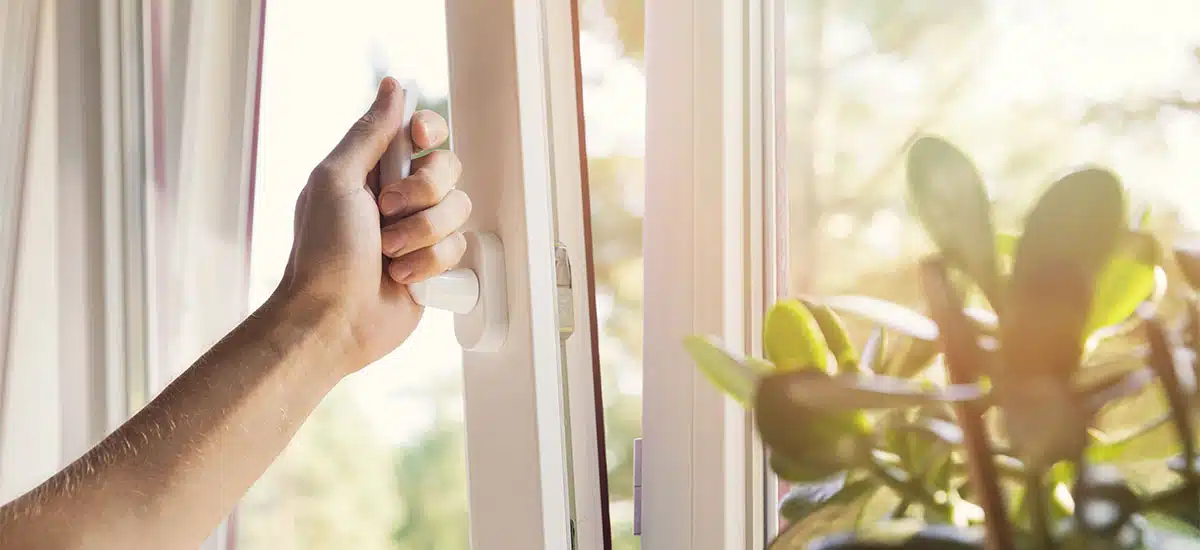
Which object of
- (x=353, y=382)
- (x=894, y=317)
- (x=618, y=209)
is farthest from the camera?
(x=353, y=382)

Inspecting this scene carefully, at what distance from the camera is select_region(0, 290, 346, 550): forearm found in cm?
59

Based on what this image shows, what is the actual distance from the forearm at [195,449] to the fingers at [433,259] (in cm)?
8

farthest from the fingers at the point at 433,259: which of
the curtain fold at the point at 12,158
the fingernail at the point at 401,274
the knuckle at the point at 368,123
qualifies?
the curtain fold at the point at 12,158

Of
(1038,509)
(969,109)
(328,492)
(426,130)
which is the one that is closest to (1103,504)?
(1038,509)

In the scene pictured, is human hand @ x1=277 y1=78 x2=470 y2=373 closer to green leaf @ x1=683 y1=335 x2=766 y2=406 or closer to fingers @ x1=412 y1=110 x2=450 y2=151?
fingers @ x1=412 y1=110 x2=450 y2=151

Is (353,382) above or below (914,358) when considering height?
below

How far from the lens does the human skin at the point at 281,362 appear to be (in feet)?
1.98

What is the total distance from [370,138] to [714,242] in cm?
31

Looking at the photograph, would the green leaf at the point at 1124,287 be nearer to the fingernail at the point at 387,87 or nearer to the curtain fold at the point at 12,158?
the fingernail at the point at 387,87

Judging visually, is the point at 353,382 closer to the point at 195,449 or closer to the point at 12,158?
the point at 195,449

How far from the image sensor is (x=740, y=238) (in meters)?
0.69

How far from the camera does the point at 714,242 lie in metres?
0.69

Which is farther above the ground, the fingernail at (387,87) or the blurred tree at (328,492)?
the fingernail at (387,87)

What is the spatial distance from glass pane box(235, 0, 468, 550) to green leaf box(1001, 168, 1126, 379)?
808 millimetres
